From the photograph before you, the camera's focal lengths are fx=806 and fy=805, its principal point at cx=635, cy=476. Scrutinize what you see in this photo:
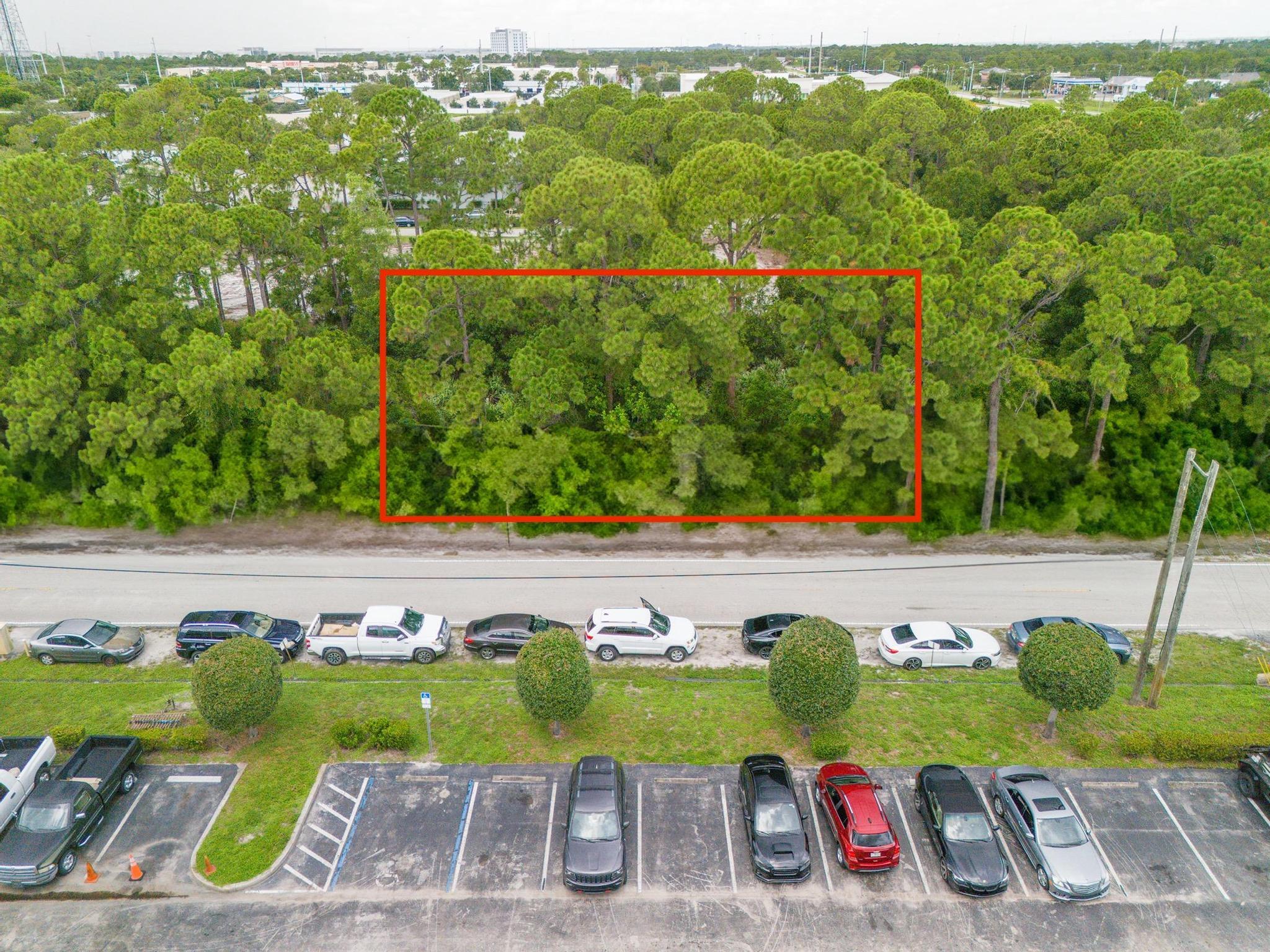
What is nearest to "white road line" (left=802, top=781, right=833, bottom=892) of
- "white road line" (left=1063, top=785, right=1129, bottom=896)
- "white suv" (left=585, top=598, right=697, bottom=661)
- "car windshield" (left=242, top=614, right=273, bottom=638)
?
"white road line" (left=1063, top=785, right=1129, bottom=896)

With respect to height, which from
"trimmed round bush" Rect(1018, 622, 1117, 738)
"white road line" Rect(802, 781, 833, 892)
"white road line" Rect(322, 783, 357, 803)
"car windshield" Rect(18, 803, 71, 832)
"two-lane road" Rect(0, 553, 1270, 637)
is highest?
"trimmed round bush" Rect(1018, 622, 1117, 738)

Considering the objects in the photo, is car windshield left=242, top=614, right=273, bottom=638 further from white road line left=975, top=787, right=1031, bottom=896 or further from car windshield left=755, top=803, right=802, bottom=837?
white road line left=975, top=787, right=1031, bottom=896

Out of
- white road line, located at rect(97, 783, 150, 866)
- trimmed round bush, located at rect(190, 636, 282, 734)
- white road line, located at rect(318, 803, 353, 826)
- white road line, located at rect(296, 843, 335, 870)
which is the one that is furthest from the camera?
trimmed round bush, located at rect(190, 636, 282, 734)

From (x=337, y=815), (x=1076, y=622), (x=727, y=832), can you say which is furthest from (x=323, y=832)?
(x=1076, y=622)

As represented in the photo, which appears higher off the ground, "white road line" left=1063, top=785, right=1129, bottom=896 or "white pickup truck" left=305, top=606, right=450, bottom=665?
"white pickup truck" left=305, top=606, right=450, bottom=665

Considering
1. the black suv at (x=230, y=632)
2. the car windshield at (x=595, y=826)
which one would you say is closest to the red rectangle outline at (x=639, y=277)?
the black suv at (x=230, y=632)

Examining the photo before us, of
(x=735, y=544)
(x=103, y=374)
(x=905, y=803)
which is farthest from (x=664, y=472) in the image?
(x=103, y=374)

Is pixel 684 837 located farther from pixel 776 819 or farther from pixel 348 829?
pixel 348 829
